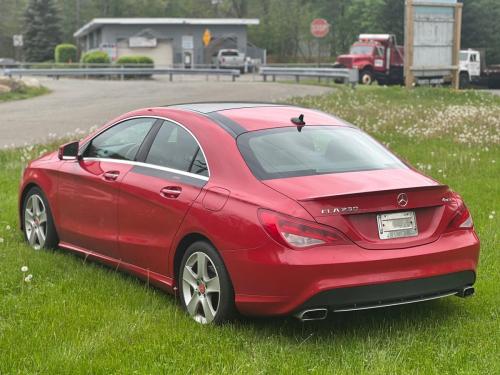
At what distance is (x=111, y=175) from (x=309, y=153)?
1.70 meters

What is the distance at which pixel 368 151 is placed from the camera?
5.64 metres

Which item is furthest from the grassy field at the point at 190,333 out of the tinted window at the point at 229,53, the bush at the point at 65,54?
the bush at the point at 65,54

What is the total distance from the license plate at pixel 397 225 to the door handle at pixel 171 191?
143 centimetres

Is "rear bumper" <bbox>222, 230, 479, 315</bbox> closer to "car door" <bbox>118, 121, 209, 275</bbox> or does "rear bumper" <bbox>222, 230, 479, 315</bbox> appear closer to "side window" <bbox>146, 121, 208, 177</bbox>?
"car door" <bbox>118, 121, 209, 275</bbox>

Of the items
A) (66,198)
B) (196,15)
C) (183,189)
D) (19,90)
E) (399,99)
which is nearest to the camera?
(183,189)

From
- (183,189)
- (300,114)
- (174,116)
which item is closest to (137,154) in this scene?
(174,116)

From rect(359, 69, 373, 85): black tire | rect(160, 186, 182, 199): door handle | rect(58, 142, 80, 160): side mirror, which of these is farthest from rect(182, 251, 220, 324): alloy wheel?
rect(359, 69, 373, 85): black tire

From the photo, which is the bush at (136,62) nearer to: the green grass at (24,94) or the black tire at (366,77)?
the black tire at (366,77)

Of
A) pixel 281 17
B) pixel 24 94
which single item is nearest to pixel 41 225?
pixel 24 94

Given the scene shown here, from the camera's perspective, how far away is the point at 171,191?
5.45m

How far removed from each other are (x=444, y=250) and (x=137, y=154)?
97.9 inches

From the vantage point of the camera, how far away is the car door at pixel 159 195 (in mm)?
5367

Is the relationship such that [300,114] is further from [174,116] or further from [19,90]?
[19,90]

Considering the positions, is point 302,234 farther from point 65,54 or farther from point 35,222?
point 65,54
